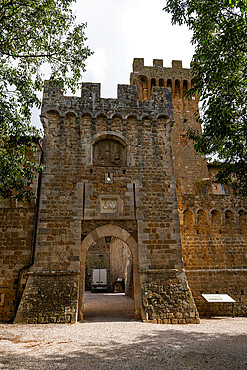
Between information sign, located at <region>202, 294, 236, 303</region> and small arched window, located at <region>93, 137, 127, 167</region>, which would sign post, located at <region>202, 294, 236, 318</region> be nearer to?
information sign, located at <region>202, 294, 236, 303</region>

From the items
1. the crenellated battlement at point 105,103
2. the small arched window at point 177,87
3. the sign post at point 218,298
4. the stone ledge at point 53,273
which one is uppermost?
the small arched window at point 177,87

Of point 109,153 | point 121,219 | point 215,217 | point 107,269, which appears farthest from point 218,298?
point 107,269

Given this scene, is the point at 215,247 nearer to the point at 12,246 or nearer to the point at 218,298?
the point at 218,298

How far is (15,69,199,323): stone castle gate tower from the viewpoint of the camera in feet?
24.0

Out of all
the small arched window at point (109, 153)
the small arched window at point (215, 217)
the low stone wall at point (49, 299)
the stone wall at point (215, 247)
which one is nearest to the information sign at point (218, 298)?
the stone wall at point (215, 247)

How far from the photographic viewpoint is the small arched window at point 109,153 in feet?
30.6

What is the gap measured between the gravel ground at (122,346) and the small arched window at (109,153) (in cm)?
531

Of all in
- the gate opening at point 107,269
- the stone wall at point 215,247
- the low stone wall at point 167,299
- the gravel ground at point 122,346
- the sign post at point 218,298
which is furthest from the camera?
the gate opening at point 107,269

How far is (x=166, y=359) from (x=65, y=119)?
8.10 metres

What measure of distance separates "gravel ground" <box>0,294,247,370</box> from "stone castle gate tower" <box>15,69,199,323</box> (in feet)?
2.65

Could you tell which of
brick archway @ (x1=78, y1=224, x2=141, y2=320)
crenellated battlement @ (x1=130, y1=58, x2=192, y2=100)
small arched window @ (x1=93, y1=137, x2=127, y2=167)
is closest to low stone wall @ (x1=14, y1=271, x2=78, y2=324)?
brick archway @ (x1=78, y1=224, x2=141, y2=320)

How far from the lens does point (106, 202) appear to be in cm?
849

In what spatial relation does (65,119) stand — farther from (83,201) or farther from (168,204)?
(168,204)

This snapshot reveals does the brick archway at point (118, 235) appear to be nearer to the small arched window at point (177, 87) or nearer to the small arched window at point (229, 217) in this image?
the small arched window at point (229, 217)
